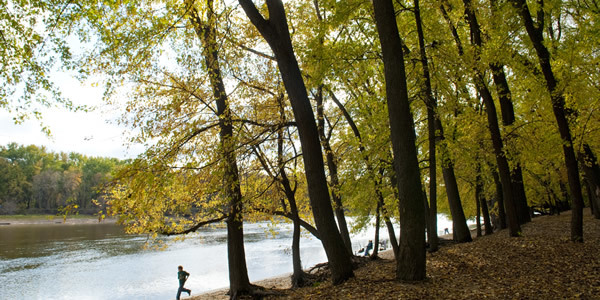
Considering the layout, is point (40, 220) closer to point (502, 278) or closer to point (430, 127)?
point (430, 127)

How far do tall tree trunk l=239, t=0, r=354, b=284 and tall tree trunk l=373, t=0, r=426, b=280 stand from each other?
1130 millimetres

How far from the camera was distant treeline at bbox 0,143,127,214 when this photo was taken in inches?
3250

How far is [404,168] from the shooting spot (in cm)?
646

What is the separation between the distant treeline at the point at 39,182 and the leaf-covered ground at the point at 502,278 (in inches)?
3101

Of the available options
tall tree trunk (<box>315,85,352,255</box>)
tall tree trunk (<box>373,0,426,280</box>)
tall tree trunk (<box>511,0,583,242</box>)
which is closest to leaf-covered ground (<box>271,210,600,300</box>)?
tall tree trunk (<box>373,0,426,280</box>)

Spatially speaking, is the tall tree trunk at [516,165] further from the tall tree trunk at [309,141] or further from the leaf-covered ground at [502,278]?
the tall tree trunk at [309,141]

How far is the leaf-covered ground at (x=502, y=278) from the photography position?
5852 millimetres

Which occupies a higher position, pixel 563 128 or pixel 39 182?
pixel 39 182

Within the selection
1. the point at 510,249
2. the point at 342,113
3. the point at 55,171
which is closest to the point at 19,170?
the point at 55,171

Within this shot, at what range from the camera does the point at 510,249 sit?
383 inches

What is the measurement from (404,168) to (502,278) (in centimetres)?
277

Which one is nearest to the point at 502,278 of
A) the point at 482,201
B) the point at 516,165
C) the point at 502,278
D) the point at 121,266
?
the point at 502,278

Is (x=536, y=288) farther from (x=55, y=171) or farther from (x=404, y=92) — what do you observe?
(x=55, y=171)

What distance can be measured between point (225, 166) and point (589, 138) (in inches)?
428
